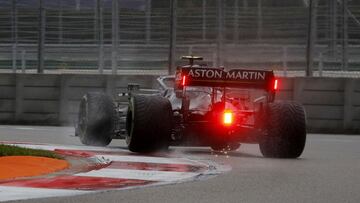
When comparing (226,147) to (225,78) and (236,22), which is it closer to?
(225,78)

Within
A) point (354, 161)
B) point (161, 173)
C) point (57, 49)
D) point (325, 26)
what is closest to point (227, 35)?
point (325, 26)

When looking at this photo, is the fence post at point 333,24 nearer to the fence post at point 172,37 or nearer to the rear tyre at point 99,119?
the fence post at point 172,37

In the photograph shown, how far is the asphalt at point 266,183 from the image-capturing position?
27.1 ft

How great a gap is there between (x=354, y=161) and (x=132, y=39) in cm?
1017

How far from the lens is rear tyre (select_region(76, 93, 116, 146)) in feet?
45.0

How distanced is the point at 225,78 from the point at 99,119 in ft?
8.53

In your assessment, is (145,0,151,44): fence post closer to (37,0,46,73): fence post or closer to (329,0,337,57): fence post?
(37,0,46,73): fence post

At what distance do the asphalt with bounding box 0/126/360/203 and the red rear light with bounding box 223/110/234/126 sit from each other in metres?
0.56

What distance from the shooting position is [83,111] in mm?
14328

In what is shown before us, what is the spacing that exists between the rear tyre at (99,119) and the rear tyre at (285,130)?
9.36 ft

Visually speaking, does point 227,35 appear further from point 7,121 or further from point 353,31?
point 7,121

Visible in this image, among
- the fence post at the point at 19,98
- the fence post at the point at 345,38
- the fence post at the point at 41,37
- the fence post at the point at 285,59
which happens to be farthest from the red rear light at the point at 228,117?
the fence post at the point at 41,37

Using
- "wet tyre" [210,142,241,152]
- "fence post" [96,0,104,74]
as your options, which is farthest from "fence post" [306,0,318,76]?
"wet tyre" [210,142,241,152]

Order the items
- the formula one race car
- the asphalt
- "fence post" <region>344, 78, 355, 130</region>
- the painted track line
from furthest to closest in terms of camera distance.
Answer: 1. "fence post" <region>344, 78, 355, 130</region>
2. the formula one race car
3. the painted track line
4. the asphalt
